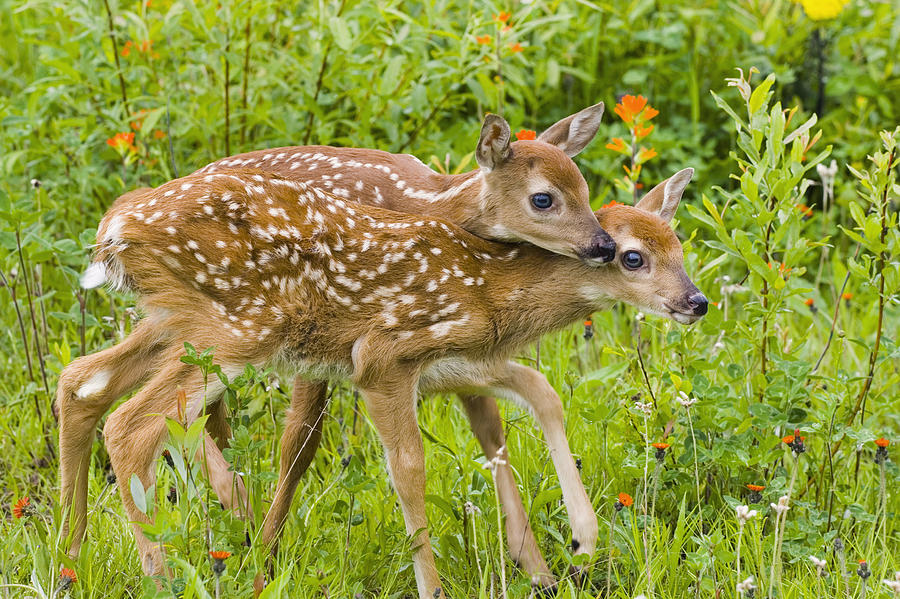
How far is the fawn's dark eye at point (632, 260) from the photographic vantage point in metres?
3.78

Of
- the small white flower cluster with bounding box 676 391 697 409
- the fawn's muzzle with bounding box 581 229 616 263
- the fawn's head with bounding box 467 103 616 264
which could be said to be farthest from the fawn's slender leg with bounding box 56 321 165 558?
the small white flower cluster with bounding box 676 391 697 409

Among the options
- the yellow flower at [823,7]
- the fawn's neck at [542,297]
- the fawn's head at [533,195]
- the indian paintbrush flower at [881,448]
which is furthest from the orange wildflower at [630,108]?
the yellow flower at [823,7]

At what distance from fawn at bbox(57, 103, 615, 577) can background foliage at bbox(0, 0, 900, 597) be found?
10cm

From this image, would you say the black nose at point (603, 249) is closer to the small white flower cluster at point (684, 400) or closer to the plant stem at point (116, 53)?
the small white flower cluster at point (684, 400)

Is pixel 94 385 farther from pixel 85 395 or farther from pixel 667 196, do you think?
pixel 667 196

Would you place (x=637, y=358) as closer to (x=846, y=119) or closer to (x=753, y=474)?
(x=753, y=474)

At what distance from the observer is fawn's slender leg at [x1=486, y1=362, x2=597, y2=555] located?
12.2ft

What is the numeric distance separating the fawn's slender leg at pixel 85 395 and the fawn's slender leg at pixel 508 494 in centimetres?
109

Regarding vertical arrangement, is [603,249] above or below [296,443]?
above

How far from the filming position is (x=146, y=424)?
3666 millimetres

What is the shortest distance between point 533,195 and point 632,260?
1.41ft

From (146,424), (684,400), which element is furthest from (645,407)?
(146,424)

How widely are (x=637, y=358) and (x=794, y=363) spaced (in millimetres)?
595

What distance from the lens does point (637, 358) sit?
4520mm
